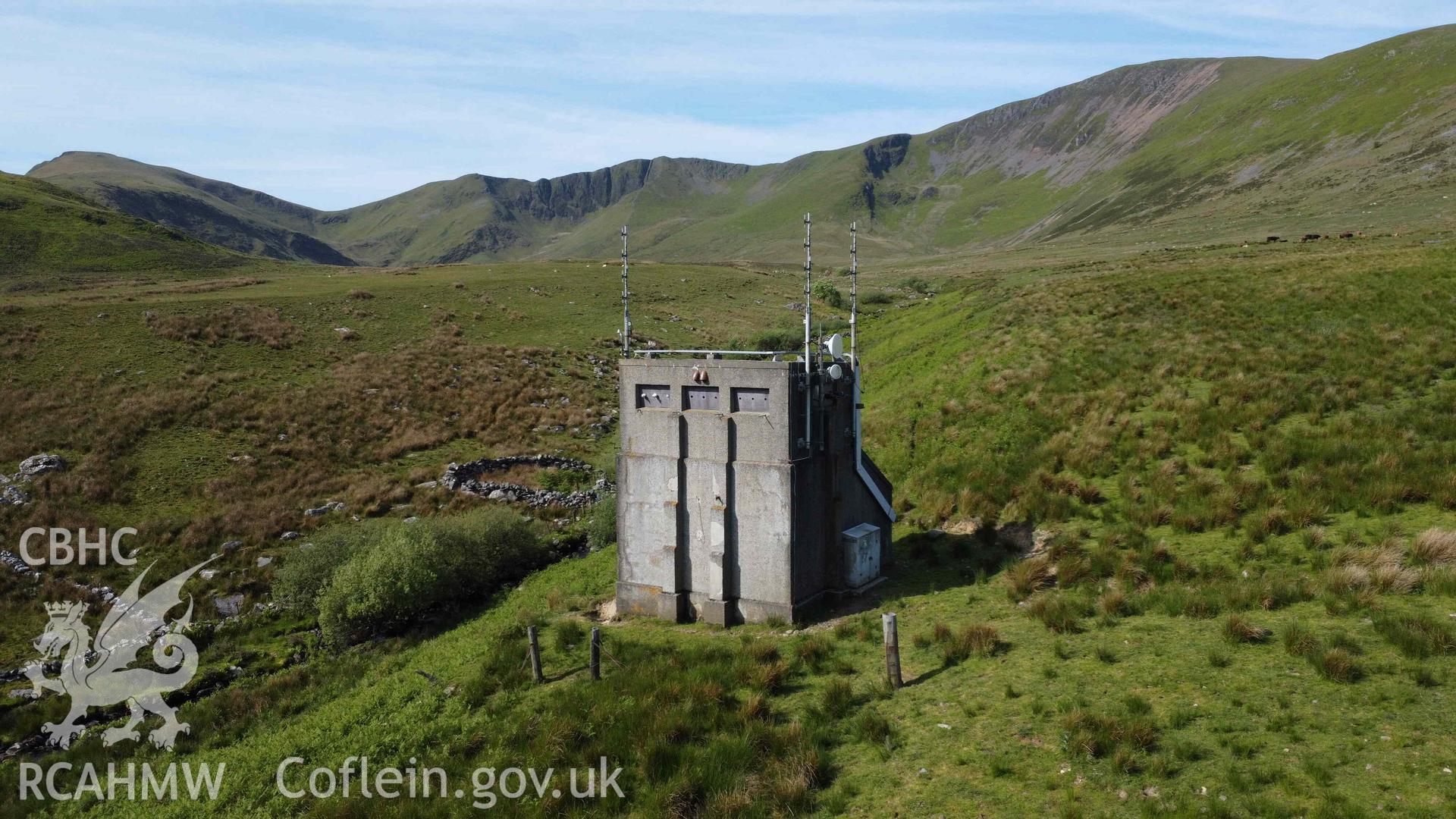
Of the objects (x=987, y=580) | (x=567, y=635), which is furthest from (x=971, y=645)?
(x=567, y=635)

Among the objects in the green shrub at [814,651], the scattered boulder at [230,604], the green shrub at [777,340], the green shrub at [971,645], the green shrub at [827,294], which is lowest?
the scattered boulder at [230,604]

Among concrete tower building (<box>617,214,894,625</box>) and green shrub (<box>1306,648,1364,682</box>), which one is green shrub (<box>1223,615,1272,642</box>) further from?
concrete tower building (<box>617,214,894,625</box>)

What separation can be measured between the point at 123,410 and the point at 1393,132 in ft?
625

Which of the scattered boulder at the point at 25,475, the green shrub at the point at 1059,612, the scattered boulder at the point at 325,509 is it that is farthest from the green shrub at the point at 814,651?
the scattered boulder at the point at 25,475

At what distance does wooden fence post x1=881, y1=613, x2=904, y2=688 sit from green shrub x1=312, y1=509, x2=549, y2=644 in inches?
603

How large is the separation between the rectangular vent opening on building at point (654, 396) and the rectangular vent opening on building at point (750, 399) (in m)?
1.81

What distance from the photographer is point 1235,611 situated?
12.6 metres

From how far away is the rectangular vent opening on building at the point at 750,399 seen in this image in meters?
17.0

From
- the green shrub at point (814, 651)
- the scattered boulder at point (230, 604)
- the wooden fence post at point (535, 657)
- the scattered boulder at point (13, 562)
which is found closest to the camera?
the green shrub at point (814, 651)

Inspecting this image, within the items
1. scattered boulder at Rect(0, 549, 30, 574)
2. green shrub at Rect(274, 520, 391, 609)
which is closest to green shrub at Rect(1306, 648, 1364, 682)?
green shrub at Rect(274, 520, 391, 609)

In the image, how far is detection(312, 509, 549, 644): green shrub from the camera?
21.8m

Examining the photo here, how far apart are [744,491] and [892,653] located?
567 cm

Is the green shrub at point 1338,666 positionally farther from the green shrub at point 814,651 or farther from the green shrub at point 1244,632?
the green shrub at point 814,651

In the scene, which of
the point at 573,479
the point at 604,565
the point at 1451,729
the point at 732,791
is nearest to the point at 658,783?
the point at 732,791
